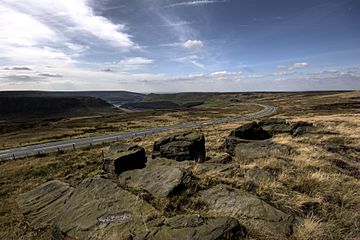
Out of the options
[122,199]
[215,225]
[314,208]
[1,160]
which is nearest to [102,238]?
[122,199]

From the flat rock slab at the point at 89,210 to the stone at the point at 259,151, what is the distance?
24.8 ft

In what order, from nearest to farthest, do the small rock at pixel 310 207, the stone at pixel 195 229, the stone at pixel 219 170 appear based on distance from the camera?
the stone at pixel 195 229
the small rock at pixel 310 207
the stone at pixel 219 170

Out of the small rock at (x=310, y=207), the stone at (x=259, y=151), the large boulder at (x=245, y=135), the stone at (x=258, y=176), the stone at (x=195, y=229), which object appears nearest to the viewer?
the stone at (x=195, y=229)

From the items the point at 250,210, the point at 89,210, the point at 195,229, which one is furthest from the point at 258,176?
the point at 89,210

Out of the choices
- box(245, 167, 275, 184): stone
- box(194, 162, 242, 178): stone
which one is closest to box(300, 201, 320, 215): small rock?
box(245, 167, 275, 184): stone

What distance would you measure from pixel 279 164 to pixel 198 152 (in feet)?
19.7

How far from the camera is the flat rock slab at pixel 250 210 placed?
19.9ft

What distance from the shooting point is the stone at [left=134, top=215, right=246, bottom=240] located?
19.2 feet

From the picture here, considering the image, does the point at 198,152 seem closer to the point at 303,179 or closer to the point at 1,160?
the point at 303,179

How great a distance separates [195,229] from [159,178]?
4.17 meters

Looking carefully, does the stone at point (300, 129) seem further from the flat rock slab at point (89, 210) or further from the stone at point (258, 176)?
the flat rock slab at point (89, 210)

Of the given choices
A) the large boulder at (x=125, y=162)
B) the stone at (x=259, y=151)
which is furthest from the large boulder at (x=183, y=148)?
the stone at (x=259, y=151)

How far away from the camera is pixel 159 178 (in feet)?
33.0

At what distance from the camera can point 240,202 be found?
7.41 meters
